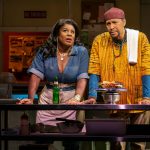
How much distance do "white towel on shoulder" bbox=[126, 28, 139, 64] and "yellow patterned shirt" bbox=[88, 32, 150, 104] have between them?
4 centimetres

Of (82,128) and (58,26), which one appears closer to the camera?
(82,128)

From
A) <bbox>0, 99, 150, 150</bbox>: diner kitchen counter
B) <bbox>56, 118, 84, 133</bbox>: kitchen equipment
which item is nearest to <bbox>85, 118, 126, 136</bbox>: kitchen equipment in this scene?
<bbox>0, 99, 150, 150</bbox>: diner kitchen counter

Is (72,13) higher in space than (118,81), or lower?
higher

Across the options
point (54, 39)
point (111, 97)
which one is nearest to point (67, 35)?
point (54, 39)

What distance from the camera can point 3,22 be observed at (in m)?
8.98

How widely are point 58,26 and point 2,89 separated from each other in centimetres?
321

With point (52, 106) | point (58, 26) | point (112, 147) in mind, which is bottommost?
point (112, 147)

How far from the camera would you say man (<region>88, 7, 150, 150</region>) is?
4.12m

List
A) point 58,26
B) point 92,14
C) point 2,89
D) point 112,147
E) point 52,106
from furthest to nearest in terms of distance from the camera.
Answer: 1. point 92,14
2. point 2,89
3. point 58,26
4. point 112,147
5. point 52,106

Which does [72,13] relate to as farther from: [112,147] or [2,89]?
[112,147]

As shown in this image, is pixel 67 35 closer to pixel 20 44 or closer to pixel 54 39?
pixel 54 39

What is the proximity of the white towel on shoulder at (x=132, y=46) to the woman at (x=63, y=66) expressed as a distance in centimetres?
46

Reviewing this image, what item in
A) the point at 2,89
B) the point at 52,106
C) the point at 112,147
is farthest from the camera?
the point at 2,89

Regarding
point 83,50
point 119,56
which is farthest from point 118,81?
point 83,50
